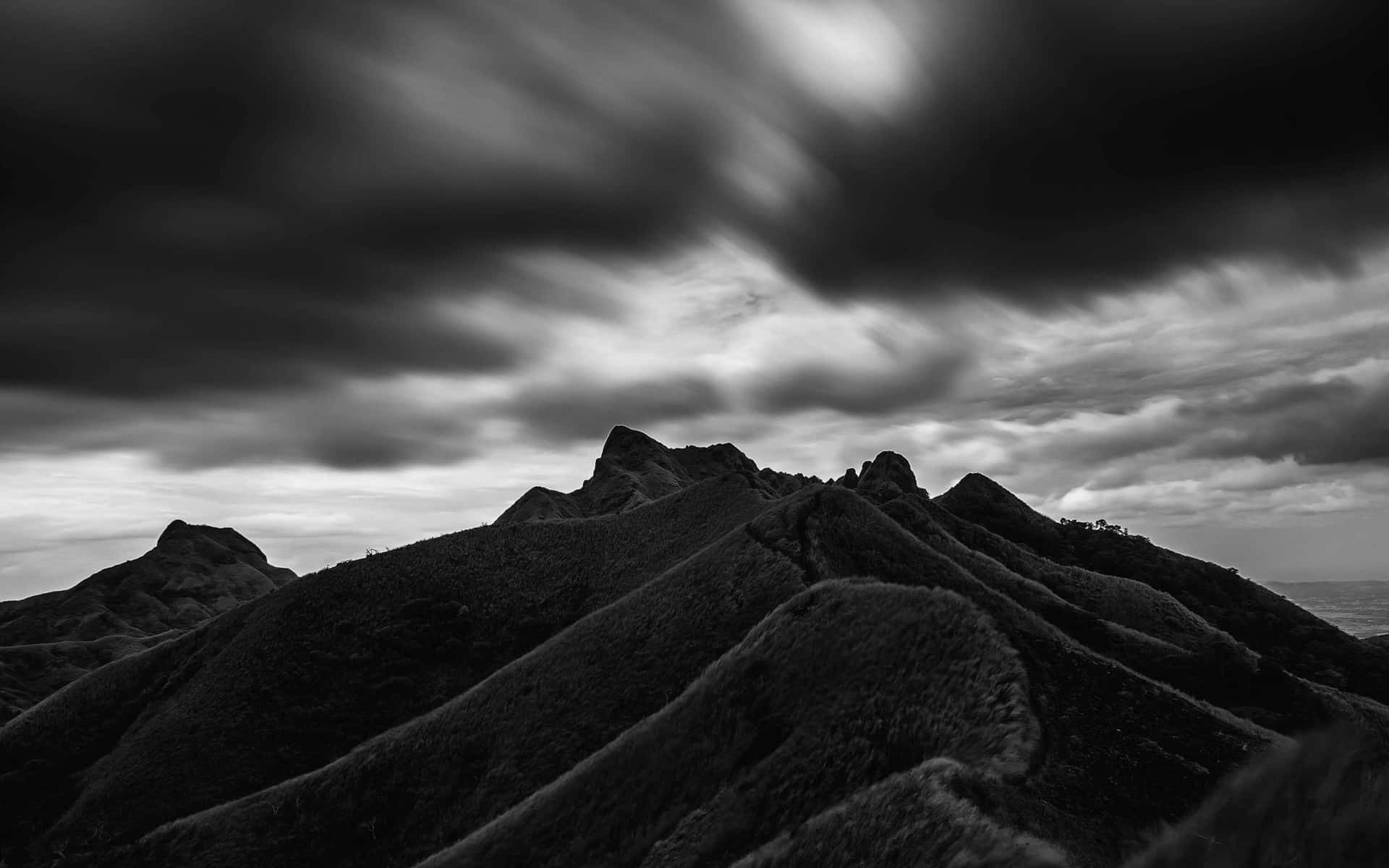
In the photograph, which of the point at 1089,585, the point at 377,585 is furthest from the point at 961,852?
the point at 1089,585

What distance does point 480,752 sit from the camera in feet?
132

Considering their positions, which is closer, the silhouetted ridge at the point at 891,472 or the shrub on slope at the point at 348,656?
the shrub on slope at the point at 348,656

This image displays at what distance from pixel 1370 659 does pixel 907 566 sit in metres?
64.9

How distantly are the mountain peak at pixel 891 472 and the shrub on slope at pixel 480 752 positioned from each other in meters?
123

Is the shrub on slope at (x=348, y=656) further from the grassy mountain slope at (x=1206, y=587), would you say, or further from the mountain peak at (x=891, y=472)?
the mountain peak at (x=891, y=472)

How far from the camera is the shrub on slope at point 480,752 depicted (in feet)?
121

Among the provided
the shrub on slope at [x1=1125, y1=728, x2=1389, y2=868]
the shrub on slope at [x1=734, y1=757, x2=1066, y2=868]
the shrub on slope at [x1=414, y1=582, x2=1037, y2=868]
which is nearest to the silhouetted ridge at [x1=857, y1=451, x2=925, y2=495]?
the shrub on slope at [x1=414, y1=582, x2=1037, y2=868]

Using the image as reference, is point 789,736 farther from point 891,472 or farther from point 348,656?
point 891,472

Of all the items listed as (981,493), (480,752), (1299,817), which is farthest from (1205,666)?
(981,493)

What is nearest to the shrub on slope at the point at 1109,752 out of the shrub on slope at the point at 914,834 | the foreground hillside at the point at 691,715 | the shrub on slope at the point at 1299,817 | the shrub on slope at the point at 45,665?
the foreground hillside at the point at 691,715

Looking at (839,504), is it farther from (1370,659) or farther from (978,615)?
(1370,659)

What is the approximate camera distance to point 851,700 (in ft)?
78.2

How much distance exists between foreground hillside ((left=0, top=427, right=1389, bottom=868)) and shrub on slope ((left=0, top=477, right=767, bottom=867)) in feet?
0.97

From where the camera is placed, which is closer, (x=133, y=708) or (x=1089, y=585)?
(x=133, y=708)
